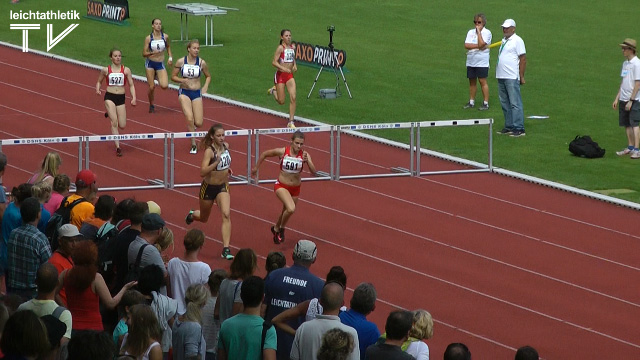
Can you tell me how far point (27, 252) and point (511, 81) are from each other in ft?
44.4

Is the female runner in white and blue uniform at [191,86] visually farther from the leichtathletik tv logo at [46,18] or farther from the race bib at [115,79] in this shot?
the leichtathletik tv logo at [46,18]

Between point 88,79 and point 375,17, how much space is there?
11.2 metres

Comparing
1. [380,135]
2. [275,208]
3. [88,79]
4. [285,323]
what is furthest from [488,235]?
[88,79]

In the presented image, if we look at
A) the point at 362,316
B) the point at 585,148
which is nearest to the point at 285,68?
the point at 585,148

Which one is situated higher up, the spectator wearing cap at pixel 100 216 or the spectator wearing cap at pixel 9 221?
the spectator wearing cap at pixel 100 216

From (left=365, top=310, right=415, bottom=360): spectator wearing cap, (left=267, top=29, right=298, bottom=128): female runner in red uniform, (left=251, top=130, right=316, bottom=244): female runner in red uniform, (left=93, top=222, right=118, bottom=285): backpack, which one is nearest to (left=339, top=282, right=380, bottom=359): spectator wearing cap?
(left=365, top=310, right=415, bottom=360): spectator wearing cap

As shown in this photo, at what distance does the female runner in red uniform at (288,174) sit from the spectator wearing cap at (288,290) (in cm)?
582

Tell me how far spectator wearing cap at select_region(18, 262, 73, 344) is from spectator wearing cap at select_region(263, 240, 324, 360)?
1639 mm

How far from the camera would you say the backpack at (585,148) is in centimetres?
2084

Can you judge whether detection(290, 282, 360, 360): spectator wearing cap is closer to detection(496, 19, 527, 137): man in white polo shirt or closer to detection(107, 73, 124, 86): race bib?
detection(107, 73, 124, 86): race bib

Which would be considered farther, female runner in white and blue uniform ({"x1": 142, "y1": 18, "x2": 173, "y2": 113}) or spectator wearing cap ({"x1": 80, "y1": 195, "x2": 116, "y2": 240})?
female runner in white and blue uniform ({"x1": 142, "y1": 18, "x2": 173, "y2": 113})

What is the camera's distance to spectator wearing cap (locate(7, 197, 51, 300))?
1050 cm

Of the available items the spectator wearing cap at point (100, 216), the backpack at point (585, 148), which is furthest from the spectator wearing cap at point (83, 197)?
the backpack at point (585, 148)

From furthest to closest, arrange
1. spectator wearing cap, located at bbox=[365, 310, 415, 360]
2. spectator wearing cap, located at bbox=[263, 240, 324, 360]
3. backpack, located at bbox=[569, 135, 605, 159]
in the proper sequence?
backpack, located at bbox=[569, 135, 605, 159]
spectator wearing cap, located at bbox=[263, 240, 324, 360]
spectator wearing cap, located at bbox=[365, 310, 415, 360]
